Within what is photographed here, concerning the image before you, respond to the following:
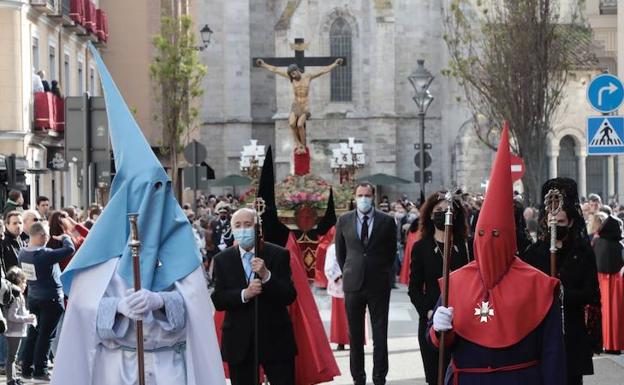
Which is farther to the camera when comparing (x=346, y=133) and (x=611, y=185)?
(x=346, y=133)

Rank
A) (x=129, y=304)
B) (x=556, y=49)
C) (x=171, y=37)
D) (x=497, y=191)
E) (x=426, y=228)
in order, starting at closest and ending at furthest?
(x=129, y=304) → (x=497, y=191) → (x=426, y=228) → (x=556, y=49) → (x=171, y=37)

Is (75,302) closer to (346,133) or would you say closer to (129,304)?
(129,304)

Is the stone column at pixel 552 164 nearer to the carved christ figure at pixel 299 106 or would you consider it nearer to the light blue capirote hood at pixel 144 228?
the carved christ figure at pixel 299 106

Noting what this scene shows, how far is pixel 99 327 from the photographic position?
7793 millimetres

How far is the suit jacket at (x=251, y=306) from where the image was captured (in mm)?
10789

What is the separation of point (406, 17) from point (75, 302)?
63.4 metres

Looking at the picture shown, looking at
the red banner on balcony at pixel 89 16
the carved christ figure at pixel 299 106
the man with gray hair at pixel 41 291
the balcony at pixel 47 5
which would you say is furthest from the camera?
the red banner on balcony at pixel 89 16

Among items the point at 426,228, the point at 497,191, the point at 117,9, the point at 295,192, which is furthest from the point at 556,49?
the point at 497,191

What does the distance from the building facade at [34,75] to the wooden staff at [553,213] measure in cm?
2130

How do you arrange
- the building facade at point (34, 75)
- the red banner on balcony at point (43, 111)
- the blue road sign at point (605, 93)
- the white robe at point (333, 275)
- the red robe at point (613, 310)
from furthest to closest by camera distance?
the red banner on balcony at point (43, 111) < the building facade at point (34, 75) < the white robe at point (333, 275) < the red robe at point (613, 310) < the blue road sign at point (605, 93)

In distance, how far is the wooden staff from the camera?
31.2 ft

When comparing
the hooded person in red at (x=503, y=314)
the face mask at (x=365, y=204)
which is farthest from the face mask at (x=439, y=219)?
the hooded person in red at (x=503, y=314)

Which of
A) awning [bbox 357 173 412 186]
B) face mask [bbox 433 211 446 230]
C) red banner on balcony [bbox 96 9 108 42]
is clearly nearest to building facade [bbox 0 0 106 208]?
red banner on balcony [bbox 96 9 108 42]

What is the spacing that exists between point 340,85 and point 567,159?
46.9 feet
